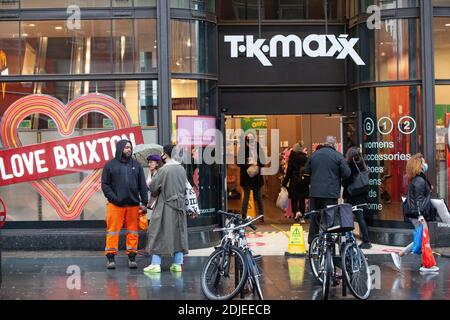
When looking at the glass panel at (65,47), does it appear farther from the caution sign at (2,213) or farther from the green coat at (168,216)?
the green coat at (168,216)

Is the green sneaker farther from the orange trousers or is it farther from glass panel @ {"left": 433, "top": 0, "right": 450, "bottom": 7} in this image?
glass panel @ {"left": 433, "top": 0, "right": 450, "bottom": 7}

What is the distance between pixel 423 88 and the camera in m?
12.9

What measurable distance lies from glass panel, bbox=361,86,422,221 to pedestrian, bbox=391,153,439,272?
6.92ft

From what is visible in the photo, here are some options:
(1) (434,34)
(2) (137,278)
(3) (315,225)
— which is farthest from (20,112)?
(1) (434,34)

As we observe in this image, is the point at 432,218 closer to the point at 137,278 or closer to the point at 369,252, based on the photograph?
the point at 369,252

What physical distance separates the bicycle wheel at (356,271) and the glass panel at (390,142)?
4.36m

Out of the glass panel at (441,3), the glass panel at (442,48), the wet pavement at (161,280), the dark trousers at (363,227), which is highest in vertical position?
the glass panel at (441,3)

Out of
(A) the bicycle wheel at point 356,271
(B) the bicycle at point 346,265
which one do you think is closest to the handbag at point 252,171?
(B) the bicycle at point 346,265

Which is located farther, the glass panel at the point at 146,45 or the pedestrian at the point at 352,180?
the glass panel at the point at 146,45

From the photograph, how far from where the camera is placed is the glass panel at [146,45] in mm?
12883

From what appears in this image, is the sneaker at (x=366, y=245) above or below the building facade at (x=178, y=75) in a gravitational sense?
below

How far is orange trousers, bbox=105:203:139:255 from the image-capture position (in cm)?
1092

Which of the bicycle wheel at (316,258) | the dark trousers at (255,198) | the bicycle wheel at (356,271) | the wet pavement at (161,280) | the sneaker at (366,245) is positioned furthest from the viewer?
the dark trousers at (255,198)

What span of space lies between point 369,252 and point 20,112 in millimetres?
6523
